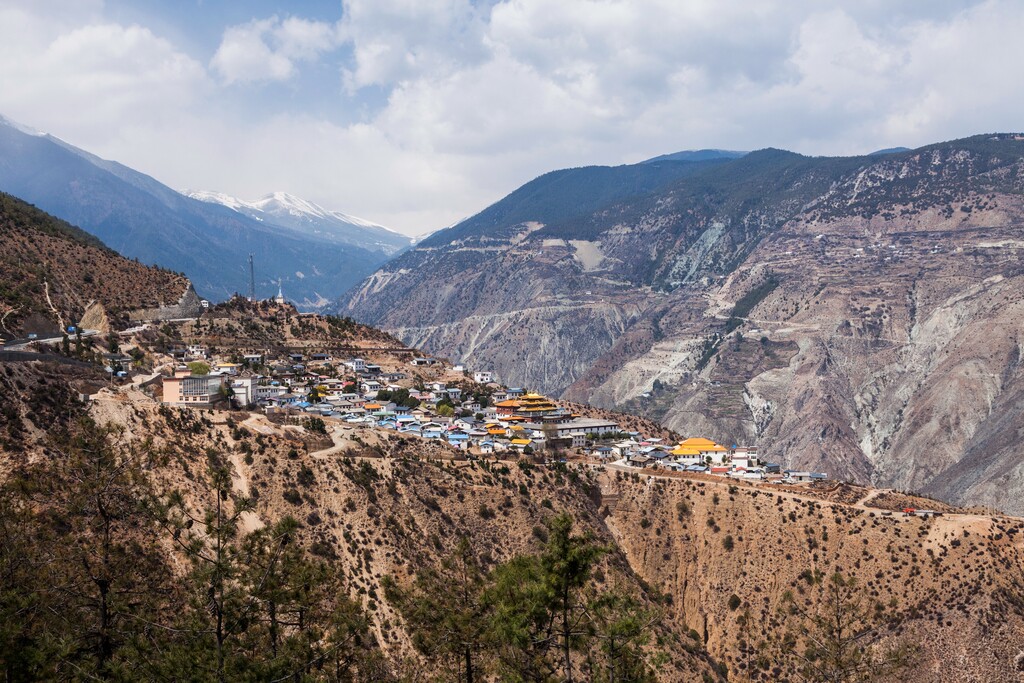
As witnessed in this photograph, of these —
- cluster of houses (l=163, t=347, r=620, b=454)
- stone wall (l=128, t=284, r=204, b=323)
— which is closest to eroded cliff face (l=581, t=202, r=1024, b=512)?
cluster of houses (l=163, t=347, r=620, b=454)

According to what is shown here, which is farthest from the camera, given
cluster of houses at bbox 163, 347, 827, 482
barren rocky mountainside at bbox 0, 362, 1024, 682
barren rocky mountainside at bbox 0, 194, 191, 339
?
cluster of houses at bbox 163, 347, 827, 482

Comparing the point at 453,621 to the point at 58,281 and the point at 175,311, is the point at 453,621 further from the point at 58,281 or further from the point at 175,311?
the point at 175,311

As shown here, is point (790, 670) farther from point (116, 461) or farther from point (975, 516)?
point (116, 461)

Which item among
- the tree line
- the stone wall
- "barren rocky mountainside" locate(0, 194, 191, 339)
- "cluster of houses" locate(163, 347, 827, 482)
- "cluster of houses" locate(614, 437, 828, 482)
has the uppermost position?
"barren rocky mountainside" locate(0, 194, 191, 339)

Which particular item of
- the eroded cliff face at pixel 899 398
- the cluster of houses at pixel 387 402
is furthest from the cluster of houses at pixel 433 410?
the eroded cliff face at pixel 899 398

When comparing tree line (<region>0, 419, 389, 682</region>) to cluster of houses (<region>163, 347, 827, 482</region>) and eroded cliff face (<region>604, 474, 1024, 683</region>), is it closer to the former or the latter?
cluster of houses (<region>163, 347, 827, 482</region>)
